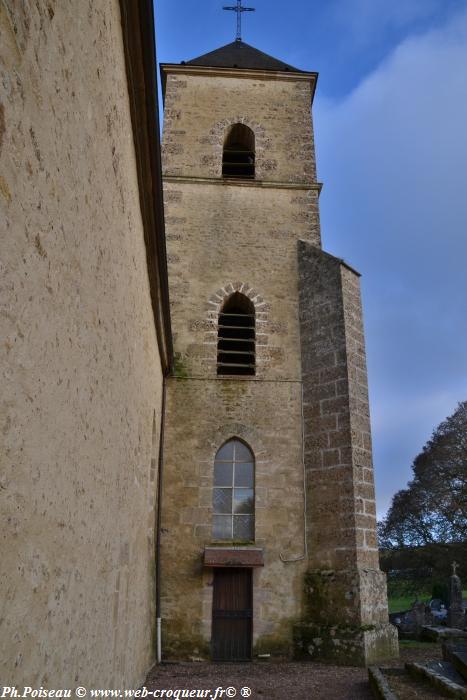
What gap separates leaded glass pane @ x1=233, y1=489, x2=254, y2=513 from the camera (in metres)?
10.1

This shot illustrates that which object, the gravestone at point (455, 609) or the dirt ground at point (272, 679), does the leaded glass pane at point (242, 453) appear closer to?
the dirt ground at point (272, 679)

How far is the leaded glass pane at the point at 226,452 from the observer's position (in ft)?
34.2

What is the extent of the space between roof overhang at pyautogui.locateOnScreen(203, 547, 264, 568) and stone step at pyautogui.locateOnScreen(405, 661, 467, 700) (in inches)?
120

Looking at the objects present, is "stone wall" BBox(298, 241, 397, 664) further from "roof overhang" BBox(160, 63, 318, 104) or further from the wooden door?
"roof overhang" BBox(160, 63, 318, 104)

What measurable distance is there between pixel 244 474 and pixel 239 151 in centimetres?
804

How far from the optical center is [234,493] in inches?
401

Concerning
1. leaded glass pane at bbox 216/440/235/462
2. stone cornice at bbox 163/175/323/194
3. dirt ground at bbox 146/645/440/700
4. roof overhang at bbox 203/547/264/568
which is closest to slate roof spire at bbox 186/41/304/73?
stone cornice at bbox 163/175/323/194

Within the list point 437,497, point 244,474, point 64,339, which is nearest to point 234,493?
point 244,474

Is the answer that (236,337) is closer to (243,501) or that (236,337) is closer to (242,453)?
(242,453)

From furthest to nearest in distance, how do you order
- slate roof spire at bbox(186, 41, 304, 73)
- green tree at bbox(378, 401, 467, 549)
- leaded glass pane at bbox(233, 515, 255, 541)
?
green tree at bbox(378, 401, 467, 549)
slate roof spire at bbox(186, 41, 304, 73)
leaded glass pane at bbox(233, 515, 255, 541)

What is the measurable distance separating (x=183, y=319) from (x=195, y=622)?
5.41 m

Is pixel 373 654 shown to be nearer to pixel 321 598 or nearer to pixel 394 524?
pixel 321 598

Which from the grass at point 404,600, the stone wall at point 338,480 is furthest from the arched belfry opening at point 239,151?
the grass at point 404,600

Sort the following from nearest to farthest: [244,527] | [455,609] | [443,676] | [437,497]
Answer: [443,676] < [244,527] < [455,609] < [437,497]
